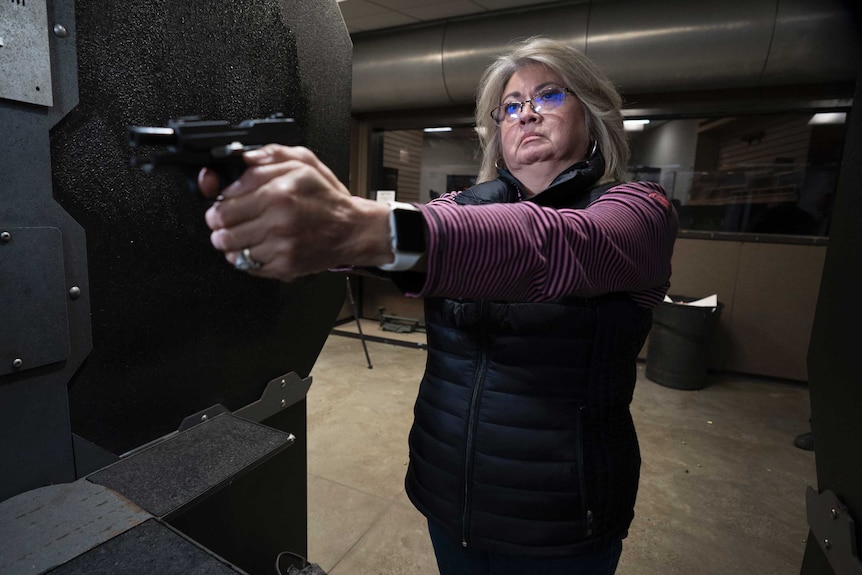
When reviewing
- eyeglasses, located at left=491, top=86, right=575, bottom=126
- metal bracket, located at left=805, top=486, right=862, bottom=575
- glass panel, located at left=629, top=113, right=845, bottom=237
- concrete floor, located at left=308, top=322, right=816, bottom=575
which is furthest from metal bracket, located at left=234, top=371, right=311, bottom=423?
glass panel, located at left=629, top=113, right=845, bottom=237

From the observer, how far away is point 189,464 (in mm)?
826

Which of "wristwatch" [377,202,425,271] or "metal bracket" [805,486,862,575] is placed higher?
"wristwatch" [377,202,425,271]

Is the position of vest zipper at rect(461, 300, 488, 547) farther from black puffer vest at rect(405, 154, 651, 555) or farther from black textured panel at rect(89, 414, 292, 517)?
black textured panel at rect(89, 414, 292, 517)

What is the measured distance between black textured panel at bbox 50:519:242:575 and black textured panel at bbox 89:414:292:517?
48 millimetres

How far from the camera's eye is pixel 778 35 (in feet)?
9.22

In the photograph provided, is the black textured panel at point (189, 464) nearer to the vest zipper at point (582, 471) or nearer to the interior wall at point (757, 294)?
the vest zipper at point (582, 471)

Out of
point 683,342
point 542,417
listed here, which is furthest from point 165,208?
point 683,342

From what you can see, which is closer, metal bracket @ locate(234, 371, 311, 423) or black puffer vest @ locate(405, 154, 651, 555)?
black puffer vest @ locate(405, 154, 651, 555)

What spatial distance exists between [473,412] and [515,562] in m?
0.30

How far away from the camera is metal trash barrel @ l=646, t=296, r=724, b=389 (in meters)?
3.45

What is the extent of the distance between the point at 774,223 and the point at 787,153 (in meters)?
0.51

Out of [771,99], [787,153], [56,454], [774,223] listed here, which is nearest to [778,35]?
[771,99]

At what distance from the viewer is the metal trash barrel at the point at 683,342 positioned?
11.3 ft

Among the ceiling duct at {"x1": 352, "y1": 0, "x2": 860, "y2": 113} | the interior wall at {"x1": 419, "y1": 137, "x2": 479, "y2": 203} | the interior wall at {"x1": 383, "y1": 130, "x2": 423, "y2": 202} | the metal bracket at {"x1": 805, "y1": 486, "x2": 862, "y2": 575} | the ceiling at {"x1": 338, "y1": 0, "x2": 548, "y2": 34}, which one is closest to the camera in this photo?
the metal bracket at {"x1": 805, "y1": 486, "x2": 862, "y2": 575}
